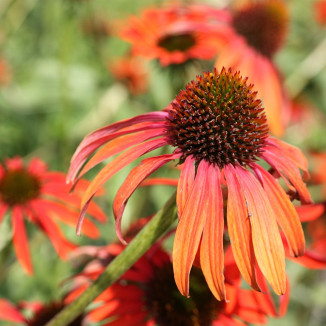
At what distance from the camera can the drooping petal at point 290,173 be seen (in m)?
0.78

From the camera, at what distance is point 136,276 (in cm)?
95

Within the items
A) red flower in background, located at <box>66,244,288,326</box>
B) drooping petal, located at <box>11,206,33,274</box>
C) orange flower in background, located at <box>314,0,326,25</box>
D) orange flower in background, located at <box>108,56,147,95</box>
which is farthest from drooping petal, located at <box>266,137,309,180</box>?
orange flower in background, located at <box>314,0,326,25</box>

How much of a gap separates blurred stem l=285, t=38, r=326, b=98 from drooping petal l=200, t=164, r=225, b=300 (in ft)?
5.69

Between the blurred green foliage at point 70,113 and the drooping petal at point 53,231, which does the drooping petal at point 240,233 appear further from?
the blurred green foliage at point 70,113

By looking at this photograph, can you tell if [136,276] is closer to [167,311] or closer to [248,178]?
[167,311]

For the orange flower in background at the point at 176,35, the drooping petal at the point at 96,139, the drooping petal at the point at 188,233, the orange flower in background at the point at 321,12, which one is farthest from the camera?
the orange flower in background at the point at 321,12

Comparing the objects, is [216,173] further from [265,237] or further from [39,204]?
[39,204]

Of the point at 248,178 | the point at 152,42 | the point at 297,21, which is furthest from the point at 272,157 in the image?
the point at 297,21

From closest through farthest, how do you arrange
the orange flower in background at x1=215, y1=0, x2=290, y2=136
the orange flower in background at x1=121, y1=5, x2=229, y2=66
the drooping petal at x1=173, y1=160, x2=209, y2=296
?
the drooping petal at x1=173, y1=160, x2=209, y2=296
the orange flower in background at x1=121, y1=5, x2=229, y2=66
the orange flower in background at x1=215, y1=0, x2=290, y2=136

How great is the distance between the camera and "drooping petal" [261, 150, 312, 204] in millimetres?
777

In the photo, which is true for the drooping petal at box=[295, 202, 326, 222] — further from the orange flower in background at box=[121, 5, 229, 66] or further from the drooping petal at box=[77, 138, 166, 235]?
the orange flower in background at box=[121, 5, 229, 66]

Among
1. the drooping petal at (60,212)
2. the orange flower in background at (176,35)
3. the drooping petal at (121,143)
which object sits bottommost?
the drooping petal at (60,212)

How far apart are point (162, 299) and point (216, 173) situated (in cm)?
31

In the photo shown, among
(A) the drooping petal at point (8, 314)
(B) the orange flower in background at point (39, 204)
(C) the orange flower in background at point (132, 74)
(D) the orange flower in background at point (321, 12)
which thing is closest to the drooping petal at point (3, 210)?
(B) the orange flower in background at point (39, 204)
